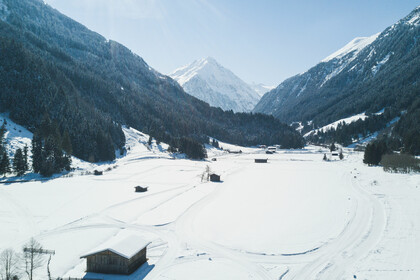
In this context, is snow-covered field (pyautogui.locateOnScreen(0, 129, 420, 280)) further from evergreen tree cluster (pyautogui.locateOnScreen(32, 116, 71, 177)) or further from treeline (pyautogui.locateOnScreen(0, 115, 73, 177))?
treeline (pyautogui.locateOnScreen(0, 115, 73, 177))

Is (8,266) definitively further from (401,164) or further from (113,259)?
(401,164)

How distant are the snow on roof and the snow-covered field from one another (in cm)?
219

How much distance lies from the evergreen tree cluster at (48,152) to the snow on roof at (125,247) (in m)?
59.5

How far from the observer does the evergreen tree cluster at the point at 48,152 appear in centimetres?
7500

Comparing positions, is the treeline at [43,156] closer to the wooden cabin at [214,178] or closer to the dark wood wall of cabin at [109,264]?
the wooden cabin at [214,178]

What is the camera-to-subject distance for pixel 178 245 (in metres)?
33.1

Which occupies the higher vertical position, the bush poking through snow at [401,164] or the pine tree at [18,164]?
the pine tree at [18,164]

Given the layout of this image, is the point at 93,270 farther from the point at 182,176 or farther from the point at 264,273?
the point at 182,176

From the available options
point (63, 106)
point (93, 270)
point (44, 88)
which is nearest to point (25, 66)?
point (44, 88)

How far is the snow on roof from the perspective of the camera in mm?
25719

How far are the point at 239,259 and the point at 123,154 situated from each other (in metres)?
107

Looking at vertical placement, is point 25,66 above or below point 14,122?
above

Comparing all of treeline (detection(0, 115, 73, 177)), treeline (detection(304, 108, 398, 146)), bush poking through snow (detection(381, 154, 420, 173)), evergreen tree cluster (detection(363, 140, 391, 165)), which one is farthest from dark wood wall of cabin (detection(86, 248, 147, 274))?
treeline (detection(304, 108, 398, 146))

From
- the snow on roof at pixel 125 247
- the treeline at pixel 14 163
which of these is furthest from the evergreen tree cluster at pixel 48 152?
the snow on roof at pixel 125 247
